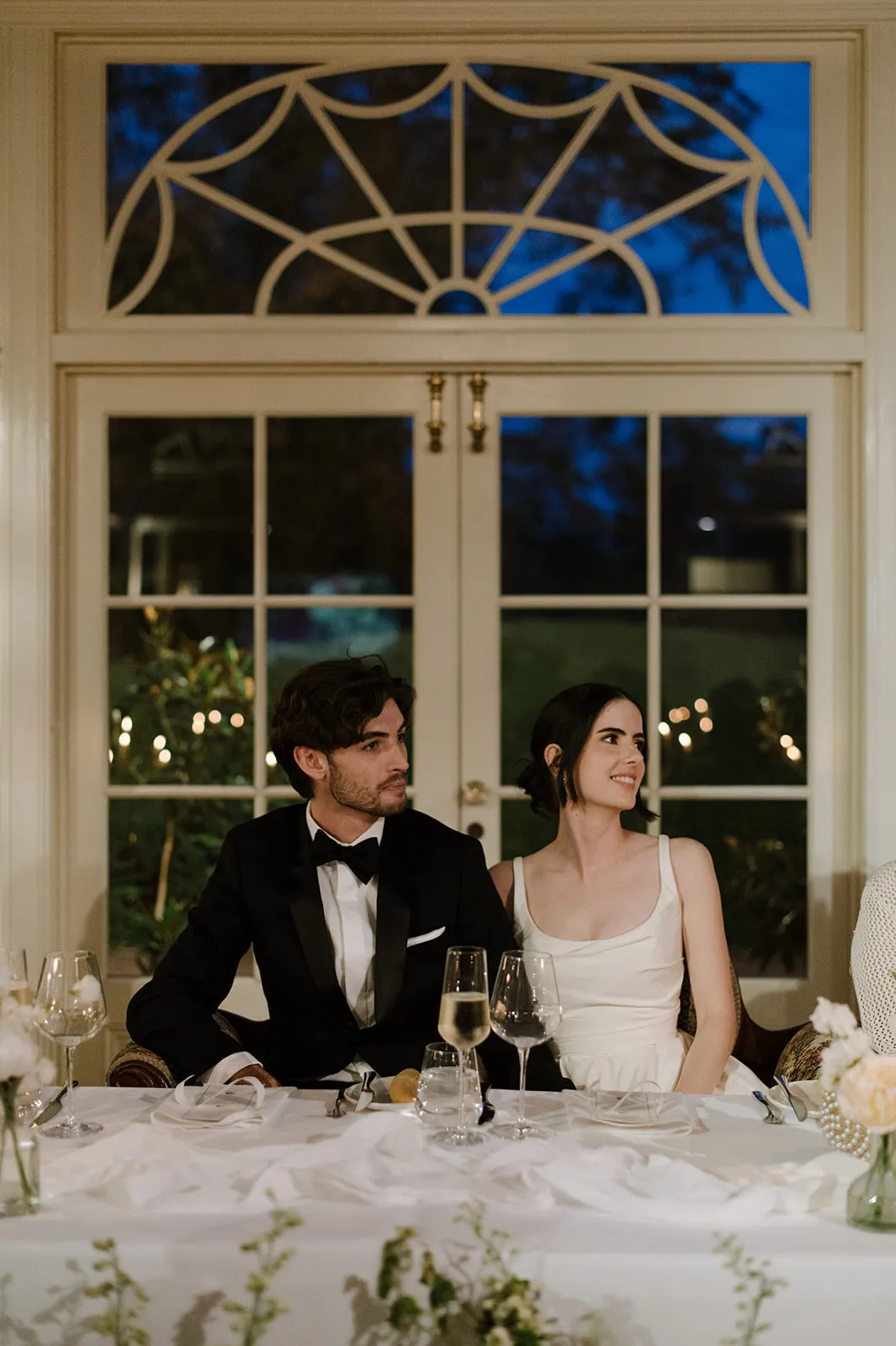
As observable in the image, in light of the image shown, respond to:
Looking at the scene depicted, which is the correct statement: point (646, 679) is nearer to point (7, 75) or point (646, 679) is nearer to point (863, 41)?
point (863, 41)

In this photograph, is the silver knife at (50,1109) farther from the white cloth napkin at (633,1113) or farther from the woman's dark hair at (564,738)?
the woman's dark hair at (564,738)

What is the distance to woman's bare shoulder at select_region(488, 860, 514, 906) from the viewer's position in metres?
2.82

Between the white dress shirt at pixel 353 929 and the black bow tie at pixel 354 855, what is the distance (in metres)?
0.02

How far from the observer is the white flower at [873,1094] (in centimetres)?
142

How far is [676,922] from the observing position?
8.81 ft

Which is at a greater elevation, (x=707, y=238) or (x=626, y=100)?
(x=626, y=100)

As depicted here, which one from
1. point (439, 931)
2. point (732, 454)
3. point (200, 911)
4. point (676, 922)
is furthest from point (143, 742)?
point (732, 454)

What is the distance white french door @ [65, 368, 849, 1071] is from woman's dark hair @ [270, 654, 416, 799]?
72cm

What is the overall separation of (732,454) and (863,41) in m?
1.12

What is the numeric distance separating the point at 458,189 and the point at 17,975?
8.00ft

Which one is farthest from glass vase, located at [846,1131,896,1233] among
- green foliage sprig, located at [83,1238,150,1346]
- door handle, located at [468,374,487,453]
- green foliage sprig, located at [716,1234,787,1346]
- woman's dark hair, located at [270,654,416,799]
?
Answer: door handle, located at [468,374,487,453]

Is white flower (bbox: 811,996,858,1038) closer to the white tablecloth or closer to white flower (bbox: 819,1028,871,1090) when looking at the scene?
white flower (bbox: 819,1028,871,1090)

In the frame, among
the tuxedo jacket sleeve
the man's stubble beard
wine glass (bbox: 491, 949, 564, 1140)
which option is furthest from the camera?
the man's stubble beard

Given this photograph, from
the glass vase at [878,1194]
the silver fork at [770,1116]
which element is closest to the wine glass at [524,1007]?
the silver fork at [770,1116]
